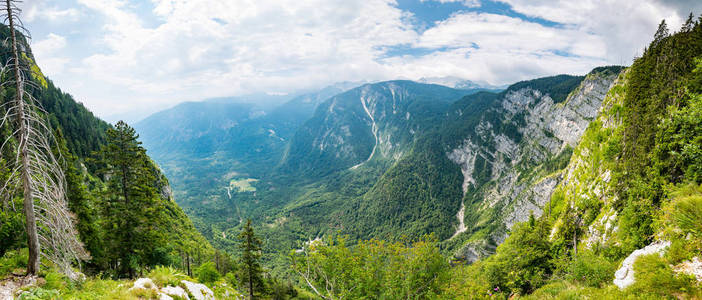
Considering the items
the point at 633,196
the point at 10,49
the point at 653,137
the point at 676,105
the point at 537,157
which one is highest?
the point at 10,49

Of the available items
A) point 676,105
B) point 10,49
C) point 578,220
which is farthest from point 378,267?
point 578,220

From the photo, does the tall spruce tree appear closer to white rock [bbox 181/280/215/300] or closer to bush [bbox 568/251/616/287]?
white rock [bbox 181/280/215/300]

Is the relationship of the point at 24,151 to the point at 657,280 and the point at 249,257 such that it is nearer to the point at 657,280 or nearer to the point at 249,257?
the point at 657,280

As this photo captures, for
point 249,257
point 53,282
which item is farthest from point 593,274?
point 249,257

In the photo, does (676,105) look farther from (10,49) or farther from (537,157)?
(537,157)

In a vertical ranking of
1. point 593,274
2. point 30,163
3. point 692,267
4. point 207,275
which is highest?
point 30,163

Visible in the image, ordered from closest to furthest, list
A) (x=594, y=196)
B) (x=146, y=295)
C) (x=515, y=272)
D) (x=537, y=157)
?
(x=146, y=295)
(x=515, y=272)
(x=594, y=196)
(x=537, y=157)
